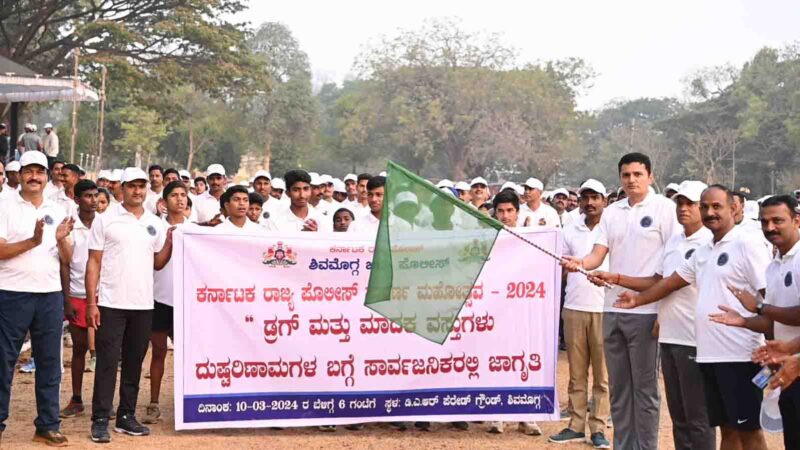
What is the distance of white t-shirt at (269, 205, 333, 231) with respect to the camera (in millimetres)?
9039

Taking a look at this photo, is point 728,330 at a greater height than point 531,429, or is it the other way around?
point 728,330

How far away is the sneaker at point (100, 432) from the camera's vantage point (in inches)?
287

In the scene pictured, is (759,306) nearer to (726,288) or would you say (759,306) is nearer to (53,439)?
(726,288)

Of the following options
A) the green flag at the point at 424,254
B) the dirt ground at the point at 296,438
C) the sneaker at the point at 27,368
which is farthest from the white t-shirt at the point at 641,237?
the sneaker at the point at 27,368

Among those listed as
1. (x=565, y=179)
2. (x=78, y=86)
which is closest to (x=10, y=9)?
(x=78, y=86)

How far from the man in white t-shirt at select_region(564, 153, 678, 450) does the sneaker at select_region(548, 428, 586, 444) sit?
0.84 metres

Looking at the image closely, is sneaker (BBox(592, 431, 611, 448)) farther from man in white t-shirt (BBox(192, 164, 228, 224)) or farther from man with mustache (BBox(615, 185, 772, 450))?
man in white t-shirt (BBox(192, 164, 228, 224))

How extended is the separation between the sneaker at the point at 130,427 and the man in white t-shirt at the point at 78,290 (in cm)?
82

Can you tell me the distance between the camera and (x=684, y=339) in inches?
253

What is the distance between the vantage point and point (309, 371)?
777cm

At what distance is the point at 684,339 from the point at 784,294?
48.8 inches

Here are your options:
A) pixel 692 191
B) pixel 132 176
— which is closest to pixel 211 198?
pixel 132 176

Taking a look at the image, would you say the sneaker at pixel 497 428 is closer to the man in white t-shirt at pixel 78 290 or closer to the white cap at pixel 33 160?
the man in white t-shirt at pixel 78 290

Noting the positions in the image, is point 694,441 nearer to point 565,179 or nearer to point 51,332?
point 51,332
